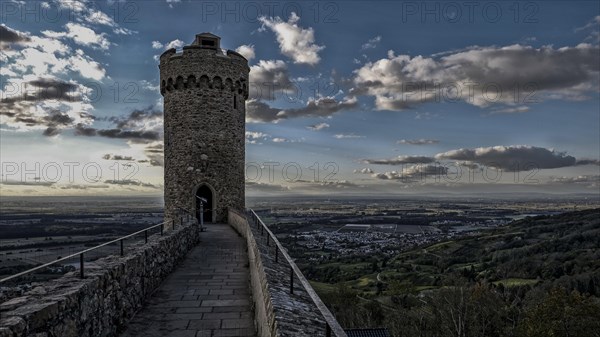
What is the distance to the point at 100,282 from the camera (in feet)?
19.6

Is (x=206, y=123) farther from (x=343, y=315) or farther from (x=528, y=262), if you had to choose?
(x=528, y=262)

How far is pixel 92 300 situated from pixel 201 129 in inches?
693

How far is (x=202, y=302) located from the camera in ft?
27.6

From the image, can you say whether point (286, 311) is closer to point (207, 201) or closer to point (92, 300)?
point (92, 300)

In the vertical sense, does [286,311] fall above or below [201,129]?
below

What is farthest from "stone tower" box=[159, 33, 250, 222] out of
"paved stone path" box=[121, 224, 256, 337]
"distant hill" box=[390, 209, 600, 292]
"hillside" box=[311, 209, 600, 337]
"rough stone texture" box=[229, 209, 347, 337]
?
"distant hill" box=[390, 209, 600, 292]

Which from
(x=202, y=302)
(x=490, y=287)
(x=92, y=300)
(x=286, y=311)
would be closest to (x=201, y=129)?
(x=202, y=302)

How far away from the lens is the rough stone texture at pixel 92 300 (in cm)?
417

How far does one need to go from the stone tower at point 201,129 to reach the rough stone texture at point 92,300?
42.5 ft

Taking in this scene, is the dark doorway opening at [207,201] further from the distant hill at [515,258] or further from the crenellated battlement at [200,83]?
the distant hill at [515,258]

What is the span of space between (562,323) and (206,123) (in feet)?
105

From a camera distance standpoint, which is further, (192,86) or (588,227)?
(588,227)

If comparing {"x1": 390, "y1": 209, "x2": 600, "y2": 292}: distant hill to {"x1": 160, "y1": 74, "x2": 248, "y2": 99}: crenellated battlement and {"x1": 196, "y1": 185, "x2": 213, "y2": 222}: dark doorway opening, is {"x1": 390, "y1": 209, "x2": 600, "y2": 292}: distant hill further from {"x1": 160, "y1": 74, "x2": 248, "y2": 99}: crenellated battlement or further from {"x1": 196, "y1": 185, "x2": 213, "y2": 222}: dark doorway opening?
{"x1": 160, "y1": 74, "x2": 248, "y2": 99}: crenellated battlement

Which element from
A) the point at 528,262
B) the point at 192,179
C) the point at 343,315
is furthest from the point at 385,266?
the point at 192,179
